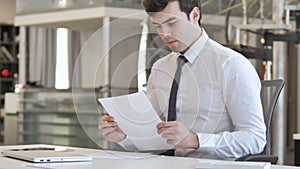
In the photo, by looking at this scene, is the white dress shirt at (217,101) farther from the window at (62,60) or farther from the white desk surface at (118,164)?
the window at (62,60)

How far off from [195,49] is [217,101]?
0.22 metres

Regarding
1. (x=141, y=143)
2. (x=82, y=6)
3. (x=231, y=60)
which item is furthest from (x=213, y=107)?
(x=82, y=6)

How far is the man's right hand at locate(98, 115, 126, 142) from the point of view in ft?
6.86

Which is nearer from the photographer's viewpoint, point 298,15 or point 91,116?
point 91,116

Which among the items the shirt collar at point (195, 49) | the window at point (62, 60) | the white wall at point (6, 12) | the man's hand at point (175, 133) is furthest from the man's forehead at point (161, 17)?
the white wall at point (6, 12)

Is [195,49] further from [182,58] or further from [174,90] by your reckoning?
[174,90]

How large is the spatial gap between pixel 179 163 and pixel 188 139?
0.68 ft

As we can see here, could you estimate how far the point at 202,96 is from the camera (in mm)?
2279

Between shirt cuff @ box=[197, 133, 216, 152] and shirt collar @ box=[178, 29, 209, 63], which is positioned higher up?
shirt collar @ box=[178, 29, 209, 63]

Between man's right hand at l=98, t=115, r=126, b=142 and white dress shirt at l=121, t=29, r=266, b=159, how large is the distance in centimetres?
22

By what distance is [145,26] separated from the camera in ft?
7.22

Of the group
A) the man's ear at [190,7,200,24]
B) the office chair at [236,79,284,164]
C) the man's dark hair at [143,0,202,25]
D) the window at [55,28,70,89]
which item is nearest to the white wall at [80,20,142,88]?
the man's dark hair at [143,0,202,25]

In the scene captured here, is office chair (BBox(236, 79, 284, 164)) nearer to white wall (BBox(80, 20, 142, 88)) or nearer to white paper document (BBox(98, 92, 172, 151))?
white paper document (BBox(98, 92, 172, 151))

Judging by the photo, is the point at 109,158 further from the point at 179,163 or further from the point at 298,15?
the point at 298,15
